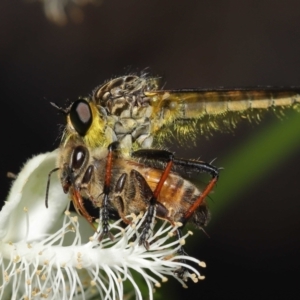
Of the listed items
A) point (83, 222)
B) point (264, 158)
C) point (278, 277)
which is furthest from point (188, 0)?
point (83, 222)

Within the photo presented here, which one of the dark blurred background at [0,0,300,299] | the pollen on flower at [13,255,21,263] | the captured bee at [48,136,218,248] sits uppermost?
the dark blurred background at [0,0,300,299]

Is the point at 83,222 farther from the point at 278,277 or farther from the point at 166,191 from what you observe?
the point at 278,277

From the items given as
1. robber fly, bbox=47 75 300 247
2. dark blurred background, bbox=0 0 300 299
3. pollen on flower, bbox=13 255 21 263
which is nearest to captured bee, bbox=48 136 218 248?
robber fly, bbox=47 75 300 247

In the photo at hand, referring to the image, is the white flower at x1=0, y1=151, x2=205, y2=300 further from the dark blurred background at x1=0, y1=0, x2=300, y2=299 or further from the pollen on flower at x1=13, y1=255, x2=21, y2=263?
the dark blurred background at x1=0, y1=0, x2=300, y2=299

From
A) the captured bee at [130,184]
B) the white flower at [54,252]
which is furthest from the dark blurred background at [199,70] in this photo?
the captured bee at [130,184]

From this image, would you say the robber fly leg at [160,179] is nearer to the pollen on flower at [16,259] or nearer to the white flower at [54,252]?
the white flower at [54,252]

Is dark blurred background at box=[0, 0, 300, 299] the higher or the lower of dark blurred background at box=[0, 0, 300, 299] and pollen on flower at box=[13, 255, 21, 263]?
the higher

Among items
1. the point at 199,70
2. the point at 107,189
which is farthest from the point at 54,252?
the point at 199,70

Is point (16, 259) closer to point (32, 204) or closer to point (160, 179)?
point (32, 204)
